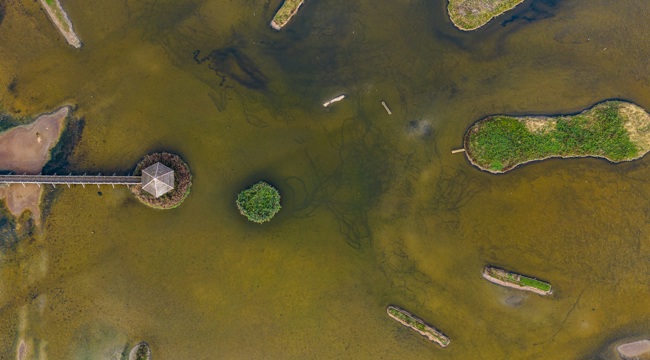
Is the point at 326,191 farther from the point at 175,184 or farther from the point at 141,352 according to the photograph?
the point at 141,352

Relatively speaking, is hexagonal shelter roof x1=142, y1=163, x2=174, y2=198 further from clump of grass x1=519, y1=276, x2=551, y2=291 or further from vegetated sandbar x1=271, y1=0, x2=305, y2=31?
clump of grass x1=519, y1=276, x2=551, y2=291

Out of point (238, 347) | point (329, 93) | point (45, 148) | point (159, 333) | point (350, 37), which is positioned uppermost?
point (45, 148)

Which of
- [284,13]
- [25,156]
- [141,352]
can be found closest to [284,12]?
[284,13]

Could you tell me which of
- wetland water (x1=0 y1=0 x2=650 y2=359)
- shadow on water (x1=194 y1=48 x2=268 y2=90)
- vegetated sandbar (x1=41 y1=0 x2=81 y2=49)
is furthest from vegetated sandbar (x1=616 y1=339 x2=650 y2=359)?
vegetated sandbar (x1=41 y1=0 x2=81 y2=49)

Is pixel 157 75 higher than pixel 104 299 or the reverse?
higher

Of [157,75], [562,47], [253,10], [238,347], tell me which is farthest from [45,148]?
[562,47]

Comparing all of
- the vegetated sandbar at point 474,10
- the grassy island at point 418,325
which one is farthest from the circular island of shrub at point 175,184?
the vegetated sandbar at point 474,10

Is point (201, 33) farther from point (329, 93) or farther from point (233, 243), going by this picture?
point (233, 243)
